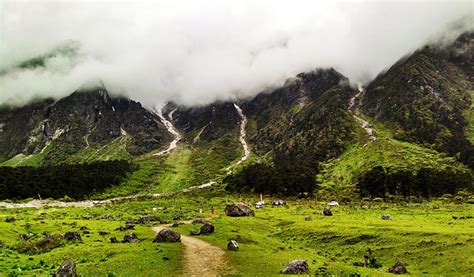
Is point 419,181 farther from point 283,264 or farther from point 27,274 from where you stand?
point 27,274

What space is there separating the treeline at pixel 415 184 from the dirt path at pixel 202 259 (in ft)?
436

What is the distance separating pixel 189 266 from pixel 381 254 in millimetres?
27894

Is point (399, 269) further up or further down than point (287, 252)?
further down

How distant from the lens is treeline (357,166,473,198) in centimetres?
17300

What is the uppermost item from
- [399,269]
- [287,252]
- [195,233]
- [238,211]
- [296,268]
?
[238,211]

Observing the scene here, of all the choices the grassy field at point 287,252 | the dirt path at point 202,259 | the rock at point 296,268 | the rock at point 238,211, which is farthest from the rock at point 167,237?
the rock at point 238,211

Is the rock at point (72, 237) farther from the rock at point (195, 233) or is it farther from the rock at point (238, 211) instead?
the rock at point (238, 211)

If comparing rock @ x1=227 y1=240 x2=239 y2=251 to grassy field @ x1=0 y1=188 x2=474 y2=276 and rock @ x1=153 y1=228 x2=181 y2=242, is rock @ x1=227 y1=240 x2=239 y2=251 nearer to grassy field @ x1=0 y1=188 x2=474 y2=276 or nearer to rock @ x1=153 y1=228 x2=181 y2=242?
Answer: grassy field @ x1=0 y1=188 x2=474 y2=276

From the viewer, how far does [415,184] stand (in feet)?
570

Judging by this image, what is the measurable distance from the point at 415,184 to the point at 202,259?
484 ft

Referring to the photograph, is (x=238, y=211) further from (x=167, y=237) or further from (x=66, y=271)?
(x=66, y=271)

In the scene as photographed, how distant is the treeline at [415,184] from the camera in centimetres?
17300

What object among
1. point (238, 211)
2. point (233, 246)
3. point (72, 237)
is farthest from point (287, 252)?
point (238, 211)

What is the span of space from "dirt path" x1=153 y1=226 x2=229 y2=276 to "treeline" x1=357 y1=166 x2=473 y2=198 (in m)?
133
